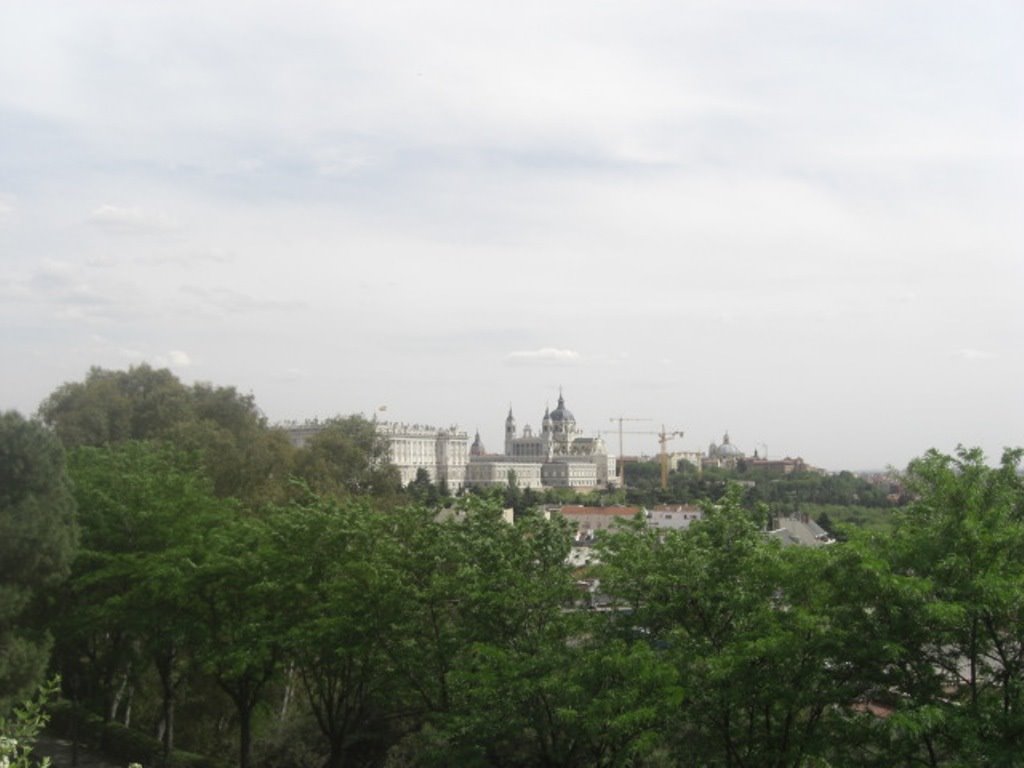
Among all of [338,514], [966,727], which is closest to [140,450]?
[338,514]

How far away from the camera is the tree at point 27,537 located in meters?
20.5

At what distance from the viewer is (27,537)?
67.9ft

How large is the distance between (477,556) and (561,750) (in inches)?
134

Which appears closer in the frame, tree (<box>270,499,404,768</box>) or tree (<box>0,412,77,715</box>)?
tree (<box>270,499,404,768</box>)

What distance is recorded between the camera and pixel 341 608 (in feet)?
63.6

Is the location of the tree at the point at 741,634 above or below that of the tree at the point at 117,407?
below

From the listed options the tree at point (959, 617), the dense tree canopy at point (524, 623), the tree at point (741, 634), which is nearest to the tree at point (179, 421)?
the dense tree canopy at point (524, 623)

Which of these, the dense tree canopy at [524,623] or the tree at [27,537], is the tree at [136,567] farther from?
the tree at [27,537]

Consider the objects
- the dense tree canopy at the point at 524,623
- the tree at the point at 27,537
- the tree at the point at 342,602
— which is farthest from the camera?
the tree at the point at 27,537

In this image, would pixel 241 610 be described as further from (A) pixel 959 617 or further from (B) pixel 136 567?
(A) pixel 959 617

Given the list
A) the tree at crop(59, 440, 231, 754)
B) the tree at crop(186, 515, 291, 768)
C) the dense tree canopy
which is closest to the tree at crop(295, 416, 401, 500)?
the dense tree canopy

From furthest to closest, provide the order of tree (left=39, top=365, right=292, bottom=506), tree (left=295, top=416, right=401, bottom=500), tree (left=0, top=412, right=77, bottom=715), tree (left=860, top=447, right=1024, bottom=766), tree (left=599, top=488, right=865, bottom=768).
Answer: tree (left=295, top=416, right=401, bottom=500), tree (left=39, top=365, right=292, bottom=506), tree (left=0, top=412, right=77, bottom=715), tree (left=599, top=488, right=865, bottom=768), tree (left=860, top=447, right=1024, bottom=766)

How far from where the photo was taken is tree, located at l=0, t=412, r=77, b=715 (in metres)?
20.5

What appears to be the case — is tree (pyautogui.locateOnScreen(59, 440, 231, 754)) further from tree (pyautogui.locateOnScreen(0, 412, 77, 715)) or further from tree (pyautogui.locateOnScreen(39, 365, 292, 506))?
tree (pyautogui.locateOnScreen(39, 365, 292, 506))
